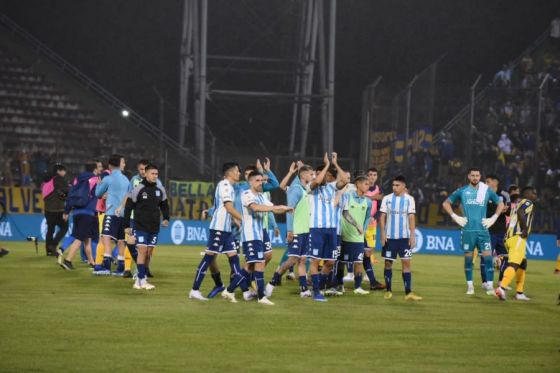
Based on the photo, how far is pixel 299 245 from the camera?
52.2 ft

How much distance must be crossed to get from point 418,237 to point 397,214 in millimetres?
15227

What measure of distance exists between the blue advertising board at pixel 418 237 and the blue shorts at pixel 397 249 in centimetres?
1365

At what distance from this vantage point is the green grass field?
31.8 ft

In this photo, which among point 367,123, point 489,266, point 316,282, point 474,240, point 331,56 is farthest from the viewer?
point 331,56

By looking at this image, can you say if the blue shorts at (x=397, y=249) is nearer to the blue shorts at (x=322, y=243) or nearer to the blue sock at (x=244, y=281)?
the blue shorts at (x=322, y=243)

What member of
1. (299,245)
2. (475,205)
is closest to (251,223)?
(299,245)

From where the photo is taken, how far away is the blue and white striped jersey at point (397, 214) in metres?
16.1

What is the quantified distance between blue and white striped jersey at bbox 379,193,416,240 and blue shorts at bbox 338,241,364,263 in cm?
65

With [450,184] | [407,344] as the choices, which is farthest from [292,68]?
[407,344]

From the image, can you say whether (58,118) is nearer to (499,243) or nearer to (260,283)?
(499,243)

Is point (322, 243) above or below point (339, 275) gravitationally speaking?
above

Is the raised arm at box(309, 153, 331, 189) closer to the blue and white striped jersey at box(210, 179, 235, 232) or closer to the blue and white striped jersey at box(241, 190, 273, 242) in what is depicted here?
the blue and white striped jersey at box(241, 190, 273, 242)

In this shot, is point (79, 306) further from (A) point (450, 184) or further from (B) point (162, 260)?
(A) point (450, 184)

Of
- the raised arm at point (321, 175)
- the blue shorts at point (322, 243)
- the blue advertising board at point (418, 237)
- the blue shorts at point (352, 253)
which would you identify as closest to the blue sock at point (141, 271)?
the blue shorts at point (322, 243)
